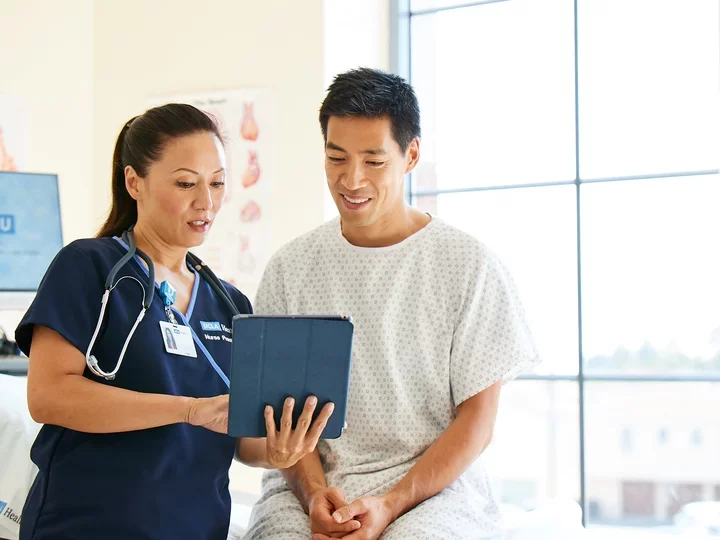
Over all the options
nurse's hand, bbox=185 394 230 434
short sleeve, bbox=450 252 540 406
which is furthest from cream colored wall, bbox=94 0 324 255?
nurse's hand, bbox=185 394 230 434

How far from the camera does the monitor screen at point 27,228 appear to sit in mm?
2836

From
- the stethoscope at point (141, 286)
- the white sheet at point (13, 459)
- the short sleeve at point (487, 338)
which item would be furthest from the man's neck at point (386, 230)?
the white sheet at point (13, 459)

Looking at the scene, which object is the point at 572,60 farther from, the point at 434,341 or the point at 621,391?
the point at 434,341

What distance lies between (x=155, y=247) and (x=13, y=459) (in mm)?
675

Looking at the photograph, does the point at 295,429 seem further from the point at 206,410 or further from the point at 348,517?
the point at 348,517

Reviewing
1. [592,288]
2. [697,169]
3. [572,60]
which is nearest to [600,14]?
[572,60]

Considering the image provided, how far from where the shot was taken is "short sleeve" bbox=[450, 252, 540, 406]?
1.91 meters

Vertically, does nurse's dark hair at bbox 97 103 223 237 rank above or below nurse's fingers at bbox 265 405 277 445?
above

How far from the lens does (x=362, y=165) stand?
195cm

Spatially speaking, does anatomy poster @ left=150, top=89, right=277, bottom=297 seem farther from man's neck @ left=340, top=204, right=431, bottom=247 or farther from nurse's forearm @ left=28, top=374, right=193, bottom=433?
Answer: nurse's forearm @ left=28, top=374, right=193, bottom=433

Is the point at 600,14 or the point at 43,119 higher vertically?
the point at 600,14

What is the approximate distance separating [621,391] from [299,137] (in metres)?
1.73

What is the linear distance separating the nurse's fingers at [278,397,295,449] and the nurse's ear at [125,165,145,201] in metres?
0.60

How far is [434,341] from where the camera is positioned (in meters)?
1.96
